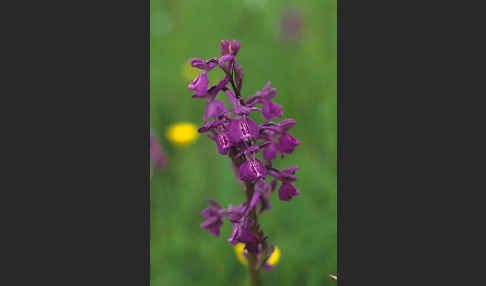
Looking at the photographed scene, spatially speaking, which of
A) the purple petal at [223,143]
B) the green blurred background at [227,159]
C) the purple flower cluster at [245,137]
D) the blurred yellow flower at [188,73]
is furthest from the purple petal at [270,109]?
the blurred yellow flower at [188,73]

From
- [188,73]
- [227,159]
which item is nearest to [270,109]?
[227,159]

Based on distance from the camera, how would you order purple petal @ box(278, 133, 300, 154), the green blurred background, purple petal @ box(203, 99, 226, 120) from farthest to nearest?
the green blurred background → purple petal @ box(278, 133, 300, 154) → purple petal @ box(203, 99, 226, 120)

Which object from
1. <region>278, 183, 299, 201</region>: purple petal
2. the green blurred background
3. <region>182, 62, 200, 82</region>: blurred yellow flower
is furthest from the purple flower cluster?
<region>182, 62, 200, 82</region>: blurred yellow flower

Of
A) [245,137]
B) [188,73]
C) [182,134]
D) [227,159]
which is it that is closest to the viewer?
[245,137]

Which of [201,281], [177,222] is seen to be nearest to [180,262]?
[201,281]

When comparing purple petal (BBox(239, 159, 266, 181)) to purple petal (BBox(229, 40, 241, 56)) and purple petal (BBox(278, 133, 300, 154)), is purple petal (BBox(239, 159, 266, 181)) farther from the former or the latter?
purple petal (BBox(229, 40, 241, 56))

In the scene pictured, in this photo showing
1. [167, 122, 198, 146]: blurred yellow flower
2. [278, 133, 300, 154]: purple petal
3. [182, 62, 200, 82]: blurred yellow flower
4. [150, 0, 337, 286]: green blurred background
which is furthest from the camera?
[182, 62, 200, 82]: blurred yellow flower

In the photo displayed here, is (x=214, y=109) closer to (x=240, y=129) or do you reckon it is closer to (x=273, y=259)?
(x=240, y=129)
